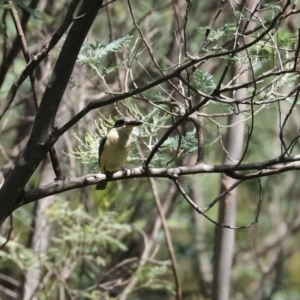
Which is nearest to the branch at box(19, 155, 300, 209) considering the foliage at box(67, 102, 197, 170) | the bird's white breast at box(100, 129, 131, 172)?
the foliage at box(67, 102, 197, 170)

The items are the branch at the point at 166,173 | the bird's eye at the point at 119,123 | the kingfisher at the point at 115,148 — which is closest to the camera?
the branch at the point at 166,173

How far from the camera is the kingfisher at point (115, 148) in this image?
9.39ft

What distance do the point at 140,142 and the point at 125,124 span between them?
4.39 feet

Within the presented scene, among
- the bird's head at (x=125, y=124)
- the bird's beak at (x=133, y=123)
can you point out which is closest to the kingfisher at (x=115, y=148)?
the bird's head at (x=125, y=124)

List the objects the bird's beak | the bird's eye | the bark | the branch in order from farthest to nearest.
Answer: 1. the bird's eye
2. the bird's beak
3. the branch
4. the bark

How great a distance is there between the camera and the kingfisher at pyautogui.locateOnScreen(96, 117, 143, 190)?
113 inches

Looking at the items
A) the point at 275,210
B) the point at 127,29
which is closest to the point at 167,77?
the point at 127,29

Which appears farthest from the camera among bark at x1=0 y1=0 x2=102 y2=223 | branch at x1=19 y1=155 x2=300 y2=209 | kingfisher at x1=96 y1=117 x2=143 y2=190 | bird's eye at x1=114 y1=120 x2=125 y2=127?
kingfisher at x1=96 y1=117 x2=143 y2=190

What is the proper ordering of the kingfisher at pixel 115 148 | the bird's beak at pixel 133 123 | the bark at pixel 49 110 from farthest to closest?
the kingfisher at pixel 115 148 < the bird's beak at pixel 133 123 < the bark at pixel 49 110

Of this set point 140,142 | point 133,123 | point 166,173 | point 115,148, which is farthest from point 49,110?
point 140,142

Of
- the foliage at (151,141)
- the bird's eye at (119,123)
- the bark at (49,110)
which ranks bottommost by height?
the bark at (49,110)

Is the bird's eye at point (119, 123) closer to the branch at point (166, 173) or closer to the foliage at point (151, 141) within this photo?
the foliage at point (151, 141)

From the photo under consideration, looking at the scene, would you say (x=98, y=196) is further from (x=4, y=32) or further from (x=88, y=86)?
(x=4, y=32)

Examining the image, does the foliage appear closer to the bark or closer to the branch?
the branch
